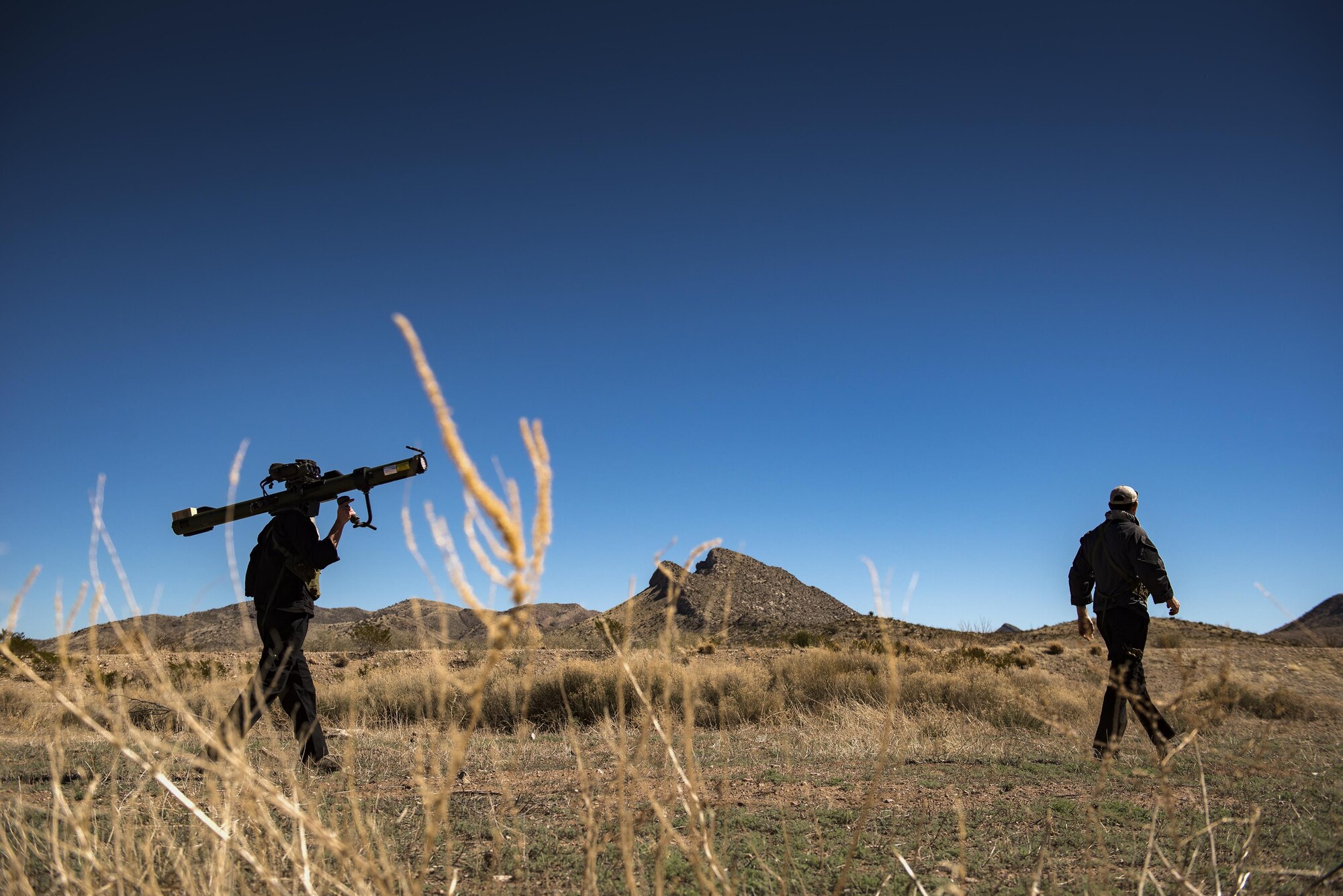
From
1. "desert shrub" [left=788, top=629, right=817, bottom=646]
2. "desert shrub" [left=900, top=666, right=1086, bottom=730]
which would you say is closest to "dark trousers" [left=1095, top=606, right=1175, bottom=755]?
"desert shrub" [left=900, top=666, right=1086, bottom=730]

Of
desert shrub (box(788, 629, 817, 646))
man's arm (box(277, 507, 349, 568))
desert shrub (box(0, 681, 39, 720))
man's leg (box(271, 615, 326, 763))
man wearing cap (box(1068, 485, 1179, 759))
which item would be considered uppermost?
man's arm (box(277, 507, 349, 568))

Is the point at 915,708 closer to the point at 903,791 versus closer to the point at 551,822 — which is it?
the point at 903,791

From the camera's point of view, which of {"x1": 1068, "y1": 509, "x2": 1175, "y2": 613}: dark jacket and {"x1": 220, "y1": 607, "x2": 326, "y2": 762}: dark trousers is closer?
{"x1": 220, "y1": 607, "x2": 326, "y2": 762}: dark trousers

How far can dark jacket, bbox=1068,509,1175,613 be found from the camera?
5.14 meters

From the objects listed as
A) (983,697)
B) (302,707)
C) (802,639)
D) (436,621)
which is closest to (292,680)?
(302,707)

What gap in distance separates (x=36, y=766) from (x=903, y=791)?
210 inches

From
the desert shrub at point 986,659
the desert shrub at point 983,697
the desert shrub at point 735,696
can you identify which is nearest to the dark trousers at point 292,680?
the desert shrub at point 735,696

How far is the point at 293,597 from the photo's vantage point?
4910 millimetres

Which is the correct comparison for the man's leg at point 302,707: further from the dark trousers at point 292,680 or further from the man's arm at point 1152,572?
the man's arm at point 1152,572

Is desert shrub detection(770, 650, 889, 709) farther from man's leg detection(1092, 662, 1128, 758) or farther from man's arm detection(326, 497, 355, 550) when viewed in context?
man's arm detection(326, 497, 355, 550)

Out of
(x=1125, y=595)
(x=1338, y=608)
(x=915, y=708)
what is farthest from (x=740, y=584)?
(x=1125, y=595)

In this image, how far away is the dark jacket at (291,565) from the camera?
15.9 feet

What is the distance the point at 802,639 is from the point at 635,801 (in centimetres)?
2013

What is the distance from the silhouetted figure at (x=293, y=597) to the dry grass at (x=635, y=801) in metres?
0.40
